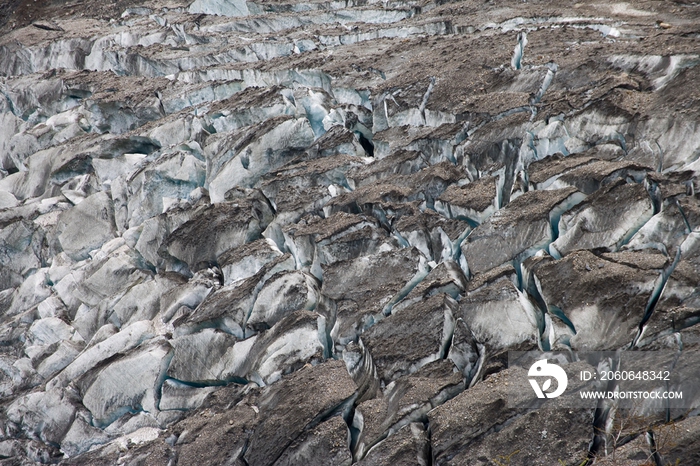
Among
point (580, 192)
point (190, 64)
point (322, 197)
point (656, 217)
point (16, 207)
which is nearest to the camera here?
point (656, 217)

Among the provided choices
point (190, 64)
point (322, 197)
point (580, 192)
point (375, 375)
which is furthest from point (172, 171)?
point (580, 192)

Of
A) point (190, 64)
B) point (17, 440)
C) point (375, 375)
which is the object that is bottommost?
point (17, 440)

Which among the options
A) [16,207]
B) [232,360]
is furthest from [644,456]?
[16,207]

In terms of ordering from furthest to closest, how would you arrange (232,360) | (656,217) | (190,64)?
(190,64) → (232,360) → (656,217)

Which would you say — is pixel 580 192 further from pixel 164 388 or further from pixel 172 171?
pixel 172 171

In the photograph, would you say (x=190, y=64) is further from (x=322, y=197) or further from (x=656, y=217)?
(x=656, y=217)

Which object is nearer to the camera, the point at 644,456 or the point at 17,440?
the point at 644,456

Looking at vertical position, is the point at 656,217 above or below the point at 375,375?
above
